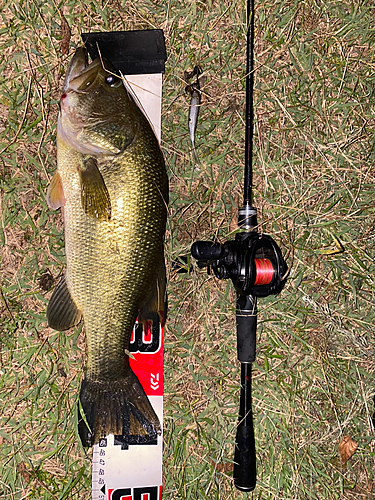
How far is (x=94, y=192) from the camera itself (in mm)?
1840

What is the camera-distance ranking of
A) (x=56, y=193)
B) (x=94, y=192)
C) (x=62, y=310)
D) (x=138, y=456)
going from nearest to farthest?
(x=94, y=192), (x=56, y=193), (x=62, y=310), (x=138, y=456)

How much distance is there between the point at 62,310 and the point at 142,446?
3.19 feet

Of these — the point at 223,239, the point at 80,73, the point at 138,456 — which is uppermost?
the point at 80,73

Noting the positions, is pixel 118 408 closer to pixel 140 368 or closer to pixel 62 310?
pixel 140 368

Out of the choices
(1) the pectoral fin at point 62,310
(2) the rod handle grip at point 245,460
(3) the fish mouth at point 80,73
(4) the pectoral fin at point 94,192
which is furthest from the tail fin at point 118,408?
(3) the fish mouth at point 80,73

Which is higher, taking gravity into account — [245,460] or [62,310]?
[62,310]

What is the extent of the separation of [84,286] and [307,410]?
1598 millimetres

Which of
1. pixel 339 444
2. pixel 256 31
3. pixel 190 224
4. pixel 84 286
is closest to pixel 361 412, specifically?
pixel 339 444

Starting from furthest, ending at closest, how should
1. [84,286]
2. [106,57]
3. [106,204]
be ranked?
1. [106,57]
2. [84,286]
3. [106,204]

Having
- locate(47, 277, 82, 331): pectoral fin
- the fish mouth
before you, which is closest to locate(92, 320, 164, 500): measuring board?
locate(47, 277, 82, 331): pectoral fin

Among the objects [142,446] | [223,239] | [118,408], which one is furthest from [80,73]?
[142,446]

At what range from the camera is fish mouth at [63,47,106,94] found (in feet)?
6.21

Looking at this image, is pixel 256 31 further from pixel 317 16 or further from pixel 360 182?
pixel 360 182

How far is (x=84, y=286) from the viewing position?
77.7 inches
